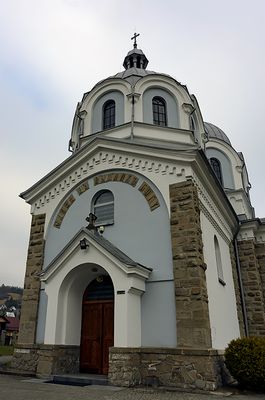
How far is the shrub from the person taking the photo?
7695mm

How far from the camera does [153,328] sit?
27.7ft

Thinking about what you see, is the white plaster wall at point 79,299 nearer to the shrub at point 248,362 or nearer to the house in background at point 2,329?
the shrub at point 248,362

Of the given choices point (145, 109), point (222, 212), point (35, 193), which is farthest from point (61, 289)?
point (145, 109)

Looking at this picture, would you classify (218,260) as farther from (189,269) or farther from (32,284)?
(32,284)

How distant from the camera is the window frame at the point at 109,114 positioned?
1417cm

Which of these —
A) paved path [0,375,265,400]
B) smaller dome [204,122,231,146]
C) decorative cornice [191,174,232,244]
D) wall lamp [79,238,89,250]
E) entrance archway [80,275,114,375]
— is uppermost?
smaller dome [204,122,231,146]

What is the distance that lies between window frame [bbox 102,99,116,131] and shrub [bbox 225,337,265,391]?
372 inches

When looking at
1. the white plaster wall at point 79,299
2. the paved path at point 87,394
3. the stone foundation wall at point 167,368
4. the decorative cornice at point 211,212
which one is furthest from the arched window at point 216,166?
the paved path at point 87,394

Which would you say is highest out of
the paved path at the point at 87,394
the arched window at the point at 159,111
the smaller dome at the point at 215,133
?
the smaller dome at the point at 215,133

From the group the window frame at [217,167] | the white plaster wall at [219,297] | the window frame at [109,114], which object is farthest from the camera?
the window frame at [217,167]

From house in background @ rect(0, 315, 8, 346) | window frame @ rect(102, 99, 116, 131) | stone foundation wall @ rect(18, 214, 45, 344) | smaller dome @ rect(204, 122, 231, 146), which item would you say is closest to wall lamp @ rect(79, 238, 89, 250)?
stone foundation wall @ rect(18, 214, 45, 344)

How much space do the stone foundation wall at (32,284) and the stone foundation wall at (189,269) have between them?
4.57 metres

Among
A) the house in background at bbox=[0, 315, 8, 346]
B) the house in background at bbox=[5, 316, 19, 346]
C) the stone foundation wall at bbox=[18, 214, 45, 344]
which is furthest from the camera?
the house in background at bbox=[5, 316, 19, 346]

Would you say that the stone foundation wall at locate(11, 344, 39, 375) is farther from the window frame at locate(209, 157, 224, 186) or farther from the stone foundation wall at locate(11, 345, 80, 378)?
the window frame at locate(209, 157, 224, 186)
